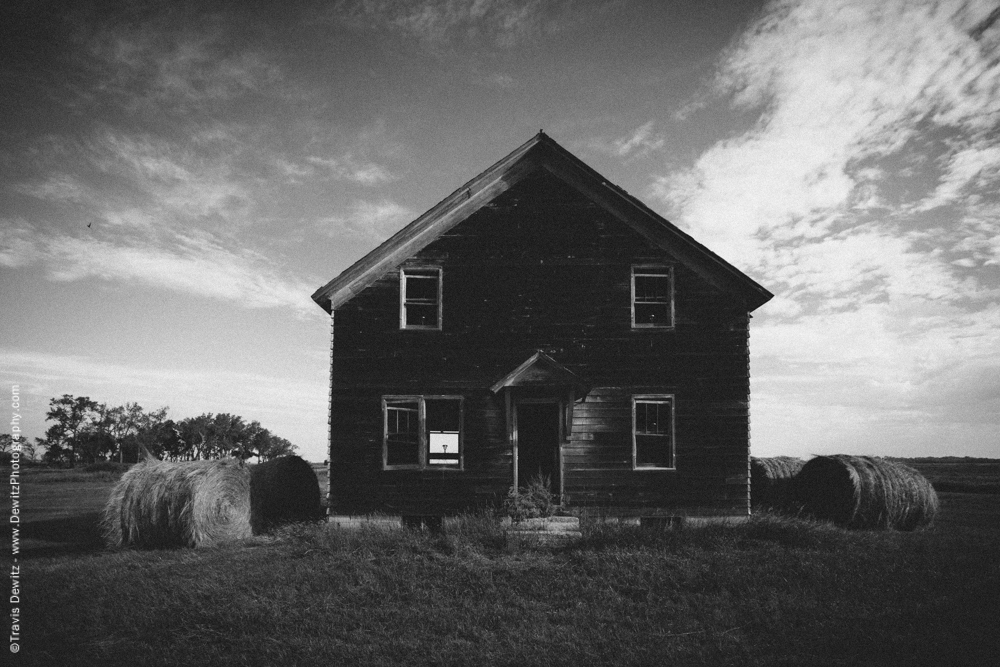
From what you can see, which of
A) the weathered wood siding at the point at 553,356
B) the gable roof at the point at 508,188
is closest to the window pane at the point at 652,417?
the weathered wood siding at the point at 553,356

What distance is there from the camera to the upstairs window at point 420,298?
1238 centimetres

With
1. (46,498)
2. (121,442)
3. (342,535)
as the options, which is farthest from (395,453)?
(121,442)

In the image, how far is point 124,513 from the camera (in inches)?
416

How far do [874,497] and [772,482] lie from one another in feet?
8.41

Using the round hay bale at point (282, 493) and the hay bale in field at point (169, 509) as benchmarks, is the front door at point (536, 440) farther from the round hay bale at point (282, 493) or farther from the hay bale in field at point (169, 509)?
the hay bale in field at point (169, 509)

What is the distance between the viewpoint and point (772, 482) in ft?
47.3

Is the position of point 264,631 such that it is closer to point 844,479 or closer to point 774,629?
point 774,629

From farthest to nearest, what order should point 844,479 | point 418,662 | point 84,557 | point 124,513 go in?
point 844,479 < point 124,513 < point 84,557 < point 418,662

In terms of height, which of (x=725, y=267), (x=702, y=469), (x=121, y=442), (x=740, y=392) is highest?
(x=725, y=267)

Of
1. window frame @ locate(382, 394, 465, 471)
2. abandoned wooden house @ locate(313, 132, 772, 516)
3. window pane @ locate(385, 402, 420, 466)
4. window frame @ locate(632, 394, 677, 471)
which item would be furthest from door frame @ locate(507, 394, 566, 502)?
window pane @ locate(385, 402, 420, 466)

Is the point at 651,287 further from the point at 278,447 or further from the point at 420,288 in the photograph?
the point at 278,447

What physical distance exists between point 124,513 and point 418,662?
8.30 m

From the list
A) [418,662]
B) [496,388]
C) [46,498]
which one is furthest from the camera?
[46,498]

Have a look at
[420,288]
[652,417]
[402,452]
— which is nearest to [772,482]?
[652,417]
